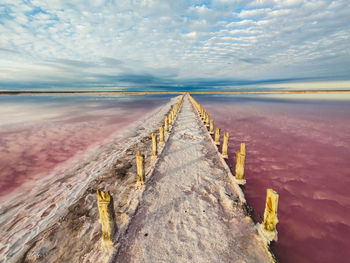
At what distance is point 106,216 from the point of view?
414 cm

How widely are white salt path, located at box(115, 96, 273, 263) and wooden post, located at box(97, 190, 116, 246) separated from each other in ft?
1.32

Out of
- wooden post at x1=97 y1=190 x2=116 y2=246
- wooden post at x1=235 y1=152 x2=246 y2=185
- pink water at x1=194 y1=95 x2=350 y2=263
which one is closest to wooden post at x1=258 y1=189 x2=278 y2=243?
pink water at x1=194 y1=95 x2=350 y2=263

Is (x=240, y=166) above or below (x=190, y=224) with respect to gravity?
above

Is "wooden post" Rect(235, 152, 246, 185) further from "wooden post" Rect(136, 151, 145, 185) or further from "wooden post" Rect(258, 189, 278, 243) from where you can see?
"wooden post" Rect(136, 151, 145, 185)

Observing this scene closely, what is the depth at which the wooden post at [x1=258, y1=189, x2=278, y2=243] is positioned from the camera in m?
4.27

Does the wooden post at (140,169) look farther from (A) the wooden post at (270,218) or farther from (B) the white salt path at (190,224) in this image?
(A) the wooden post at (270,218)

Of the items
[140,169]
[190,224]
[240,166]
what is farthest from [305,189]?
[140,169]

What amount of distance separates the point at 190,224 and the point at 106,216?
2.47 metres

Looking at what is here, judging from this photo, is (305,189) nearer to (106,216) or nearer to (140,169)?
(140,169)

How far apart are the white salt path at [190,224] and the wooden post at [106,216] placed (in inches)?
15.9

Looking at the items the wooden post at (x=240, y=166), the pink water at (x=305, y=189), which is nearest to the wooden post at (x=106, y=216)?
the pink water at (x=305, y=189)

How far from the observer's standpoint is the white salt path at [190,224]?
4.05m

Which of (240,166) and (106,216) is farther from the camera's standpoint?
(240,166)

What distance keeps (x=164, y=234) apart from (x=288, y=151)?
1239 centimetres
